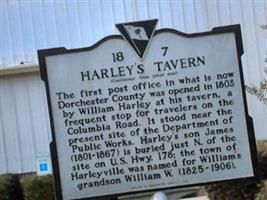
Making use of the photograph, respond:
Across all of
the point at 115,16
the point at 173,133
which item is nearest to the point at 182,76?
the point at 173,133

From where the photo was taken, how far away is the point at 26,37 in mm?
15656

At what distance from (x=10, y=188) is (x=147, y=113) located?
7.59 meters

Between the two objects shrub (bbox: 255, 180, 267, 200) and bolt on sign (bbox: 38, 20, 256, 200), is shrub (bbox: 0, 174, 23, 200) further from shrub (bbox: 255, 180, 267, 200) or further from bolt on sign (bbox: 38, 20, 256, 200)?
bolt on sign (bbox: 38, 20, 256, 200)

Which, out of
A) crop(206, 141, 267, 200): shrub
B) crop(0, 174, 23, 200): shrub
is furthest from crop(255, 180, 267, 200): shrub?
crop(0, 174, 23, 200): shrub

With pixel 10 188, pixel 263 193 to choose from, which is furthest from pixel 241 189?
pixel 10 188

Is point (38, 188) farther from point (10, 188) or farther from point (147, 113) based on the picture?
point (147, 113)

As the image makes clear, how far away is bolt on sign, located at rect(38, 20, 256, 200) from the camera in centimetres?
703

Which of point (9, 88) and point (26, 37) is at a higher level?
point (26, 37)

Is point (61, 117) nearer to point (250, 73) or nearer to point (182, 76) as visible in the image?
point (182, 76)

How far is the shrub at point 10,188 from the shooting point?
44.4 ft

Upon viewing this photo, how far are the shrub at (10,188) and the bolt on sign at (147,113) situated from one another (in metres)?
6.85

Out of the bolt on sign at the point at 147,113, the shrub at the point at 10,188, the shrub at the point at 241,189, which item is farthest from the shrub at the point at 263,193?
the shrub at the point at 10,188

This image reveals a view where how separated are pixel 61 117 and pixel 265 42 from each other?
9660mm

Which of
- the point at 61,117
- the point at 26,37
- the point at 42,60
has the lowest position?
the point at 61,117
